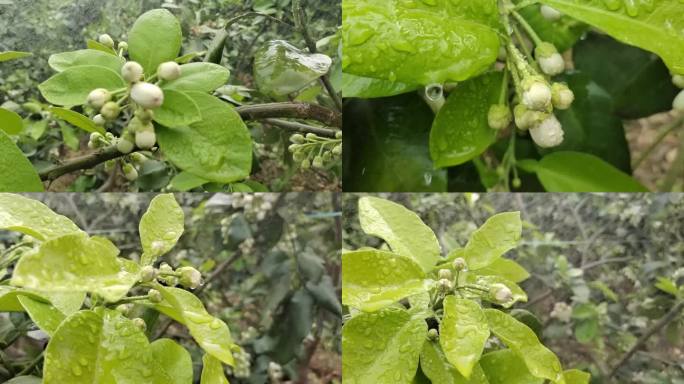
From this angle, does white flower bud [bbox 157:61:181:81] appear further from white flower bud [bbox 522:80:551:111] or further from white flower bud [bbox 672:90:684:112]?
Result: white flower bud [bbox 672:90:684:112]

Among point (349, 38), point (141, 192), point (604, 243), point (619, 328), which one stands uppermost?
point (349, 38)

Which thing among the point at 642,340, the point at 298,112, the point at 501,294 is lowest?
the point at 642,340

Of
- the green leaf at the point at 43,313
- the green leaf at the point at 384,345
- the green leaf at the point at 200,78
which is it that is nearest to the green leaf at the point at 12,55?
the green leaf at the point at 200,78

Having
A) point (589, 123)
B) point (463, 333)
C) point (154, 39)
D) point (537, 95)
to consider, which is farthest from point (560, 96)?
point (154, 39)

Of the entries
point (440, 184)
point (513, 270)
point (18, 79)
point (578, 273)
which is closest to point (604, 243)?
point (578, 273)

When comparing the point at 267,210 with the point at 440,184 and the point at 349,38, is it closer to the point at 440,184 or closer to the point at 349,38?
the point at 440,184

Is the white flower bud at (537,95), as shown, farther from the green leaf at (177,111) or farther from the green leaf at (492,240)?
the green leaf at (177,111)

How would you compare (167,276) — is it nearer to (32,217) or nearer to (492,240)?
(32,217)
